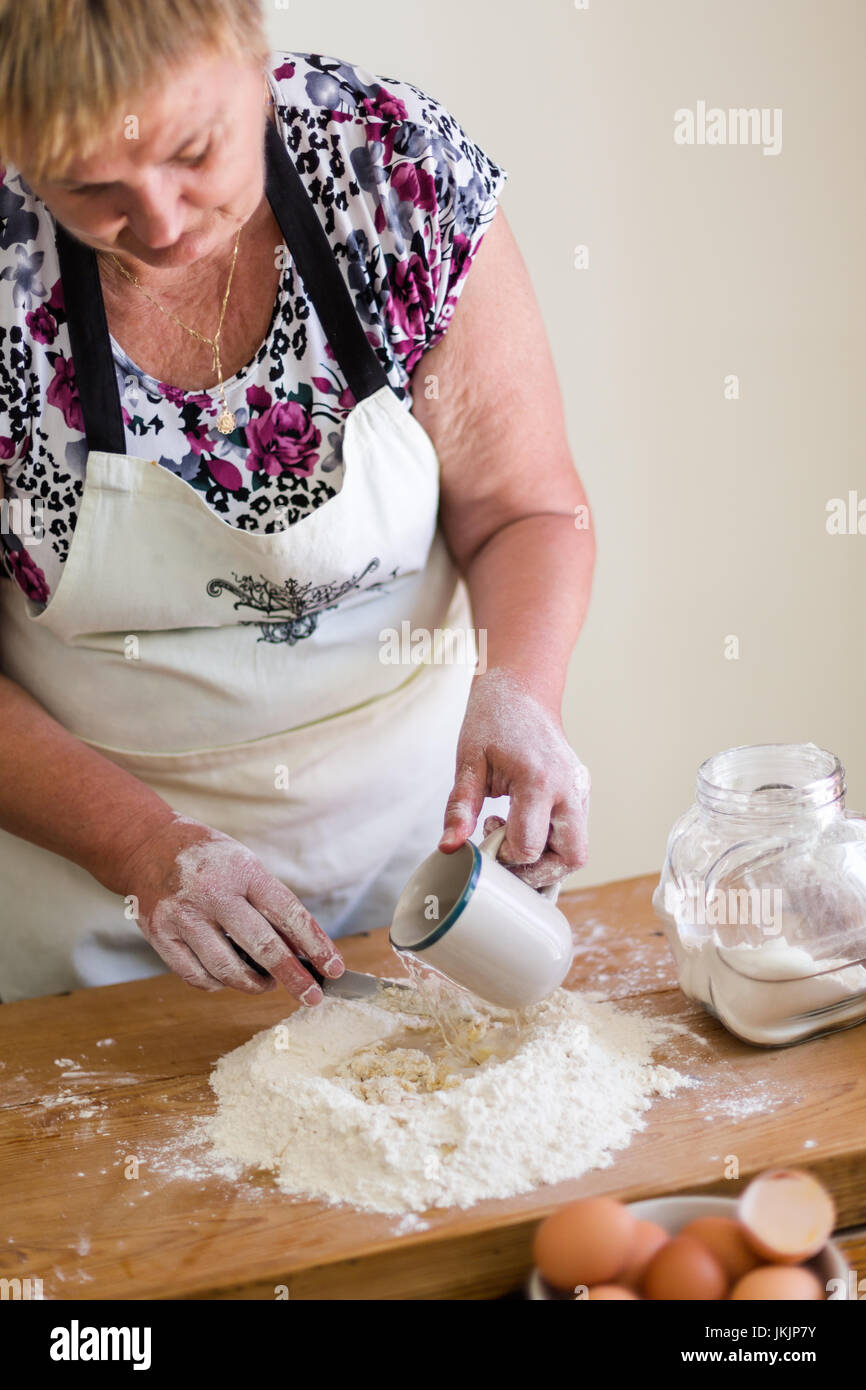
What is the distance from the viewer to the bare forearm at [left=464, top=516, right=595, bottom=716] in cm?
128

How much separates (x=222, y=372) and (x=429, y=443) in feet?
0.76

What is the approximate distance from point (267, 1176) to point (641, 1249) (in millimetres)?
374

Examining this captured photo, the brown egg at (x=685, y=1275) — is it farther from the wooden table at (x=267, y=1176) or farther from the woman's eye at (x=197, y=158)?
the woman's eye at (x=197, y=158)

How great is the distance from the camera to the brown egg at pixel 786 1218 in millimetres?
695

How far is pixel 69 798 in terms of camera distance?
1.28 meters

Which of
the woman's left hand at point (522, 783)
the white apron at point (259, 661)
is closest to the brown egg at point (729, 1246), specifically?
the woman's left hand at point (522, 783)

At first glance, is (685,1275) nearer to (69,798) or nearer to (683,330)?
(69,798)

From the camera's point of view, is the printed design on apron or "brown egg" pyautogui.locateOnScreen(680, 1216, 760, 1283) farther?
the printed design on apron

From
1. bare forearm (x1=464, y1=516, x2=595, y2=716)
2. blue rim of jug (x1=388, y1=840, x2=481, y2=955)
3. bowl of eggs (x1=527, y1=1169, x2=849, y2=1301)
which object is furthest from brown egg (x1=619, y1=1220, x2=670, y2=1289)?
bare forearm (x1=464, y1=516, x2=595, y2=716)

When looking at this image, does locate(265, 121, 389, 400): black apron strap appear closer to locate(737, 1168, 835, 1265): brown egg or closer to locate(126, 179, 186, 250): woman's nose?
locate(126, 179, 186, 250): woman's nose

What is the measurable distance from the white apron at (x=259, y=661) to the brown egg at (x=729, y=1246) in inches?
30.9

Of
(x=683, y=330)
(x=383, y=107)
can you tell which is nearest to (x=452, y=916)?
(x=383, y=107)

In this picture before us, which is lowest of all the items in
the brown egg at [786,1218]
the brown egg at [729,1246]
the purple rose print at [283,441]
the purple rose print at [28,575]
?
the brown egg at [729,1246]

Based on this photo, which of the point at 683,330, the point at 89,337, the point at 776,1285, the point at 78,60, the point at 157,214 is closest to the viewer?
the point at 776,1285
